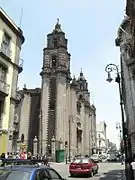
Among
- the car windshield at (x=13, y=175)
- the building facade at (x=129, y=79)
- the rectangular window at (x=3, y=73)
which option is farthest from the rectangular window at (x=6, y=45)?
the car windshield at (x=13, y=175)

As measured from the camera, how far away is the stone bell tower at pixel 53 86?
2195 inches

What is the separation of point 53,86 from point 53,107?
452cm

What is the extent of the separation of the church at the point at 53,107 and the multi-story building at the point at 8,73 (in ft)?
93.7

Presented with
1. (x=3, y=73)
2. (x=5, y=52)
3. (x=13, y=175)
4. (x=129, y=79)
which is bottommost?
(x=13, y=175)

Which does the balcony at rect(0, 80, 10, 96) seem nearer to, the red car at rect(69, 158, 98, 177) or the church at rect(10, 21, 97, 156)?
the red car at rect(69, 158, 98, 177)

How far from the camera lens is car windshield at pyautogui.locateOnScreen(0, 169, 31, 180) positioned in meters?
7.11

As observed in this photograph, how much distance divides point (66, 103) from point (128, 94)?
32631 mm

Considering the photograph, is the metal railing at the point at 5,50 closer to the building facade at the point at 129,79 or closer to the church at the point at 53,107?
the building facade at the point at 129,79

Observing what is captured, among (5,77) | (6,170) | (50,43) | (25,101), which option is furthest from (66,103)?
(6,170)

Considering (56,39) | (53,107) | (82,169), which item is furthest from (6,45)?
(56,39)

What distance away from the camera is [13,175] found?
7.23 metres

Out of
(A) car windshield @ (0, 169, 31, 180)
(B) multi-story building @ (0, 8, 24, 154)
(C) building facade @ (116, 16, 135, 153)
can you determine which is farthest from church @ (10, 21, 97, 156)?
Answer: (A) car windshield @ (0, 169, 31, 180)

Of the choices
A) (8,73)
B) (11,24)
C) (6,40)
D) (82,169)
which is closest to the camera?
(82,169)

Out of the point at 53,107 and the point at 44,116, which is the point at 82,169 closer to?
the point at 44,116
